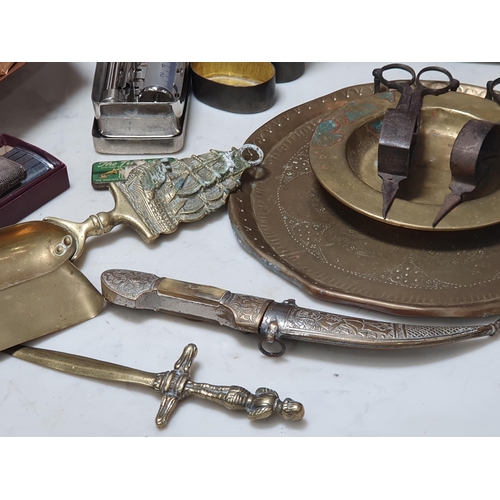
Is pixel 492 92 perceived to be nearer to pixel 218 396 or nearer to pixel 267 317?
pixel 267 317

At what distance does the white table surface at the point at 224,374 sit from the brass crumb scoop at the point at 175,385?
2cm

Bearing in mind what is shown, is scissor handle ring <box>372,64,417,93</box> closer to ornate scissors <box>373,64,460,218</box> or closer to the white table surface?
ornate scissors <box>373,64,460,218</box>

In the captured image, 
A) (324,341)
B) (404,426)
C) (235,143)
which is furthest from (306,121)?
(404,426)

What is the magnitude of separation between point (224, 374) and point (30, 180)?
1.97ft

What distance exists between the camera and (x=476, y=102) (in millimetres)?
1573

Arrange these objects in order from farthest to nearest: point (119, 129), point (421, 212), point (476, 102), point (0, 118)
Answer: point (0, 118) → point (119, 129) → point (476, 102) → point (421, 212)

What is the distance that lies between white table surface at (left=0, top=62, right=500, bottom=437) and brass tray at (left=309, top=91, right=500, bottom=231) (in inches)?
7.9

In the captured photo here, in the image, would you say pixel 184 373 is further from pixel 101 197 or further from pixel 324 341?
pixel 101 197

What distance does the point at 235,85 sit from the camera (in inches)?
72.9

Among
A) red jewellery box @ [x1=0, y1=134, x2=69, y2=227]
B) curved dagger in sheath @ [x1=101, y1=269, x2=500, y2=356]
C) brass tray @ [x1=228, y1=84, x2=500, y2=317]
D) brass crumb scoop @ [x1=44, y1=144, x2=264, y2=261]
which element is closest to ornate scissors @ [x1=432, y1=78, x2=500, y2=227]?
brass tray @ [x1=228, y1=84, x2=500, y2=317]

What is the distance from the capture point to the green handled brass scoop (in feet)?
4.42

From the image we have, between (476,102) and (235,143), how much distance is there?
0.54 metres

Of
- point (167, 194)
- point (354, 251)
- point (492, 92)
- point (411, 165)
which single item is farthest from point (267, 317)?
point (492, 92)

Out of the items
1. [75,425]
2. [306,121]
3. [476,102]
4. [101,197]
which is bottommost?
[75,425]
